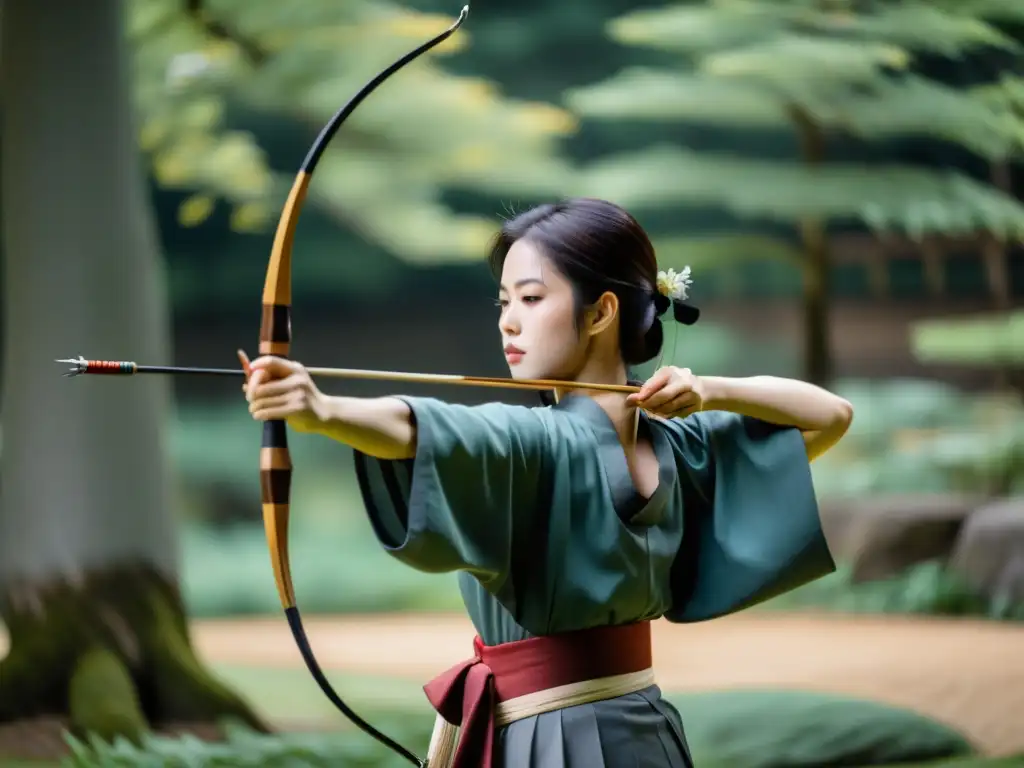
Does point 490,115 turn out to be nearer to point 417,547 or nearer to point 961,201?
point 961,201

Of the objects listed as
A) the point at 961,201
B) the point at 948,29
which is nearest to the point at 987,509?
the point at 961,201

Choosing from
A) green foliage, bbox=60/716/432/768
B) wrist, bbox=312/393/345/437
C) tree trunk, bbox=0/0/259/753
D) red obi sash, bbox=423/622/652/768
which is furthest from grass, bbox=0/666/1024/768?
wrist, bbox=312/393/345/437

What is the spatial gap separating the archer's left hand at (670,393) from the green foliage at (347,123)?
3394 millimetres

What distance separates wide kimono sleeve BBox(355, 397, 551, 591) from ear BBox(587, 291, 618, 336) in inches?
7.5

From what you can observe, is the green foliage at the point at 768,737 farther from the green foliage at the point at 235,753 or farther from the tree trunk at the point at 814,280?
the tree trunk at the point at 814,280

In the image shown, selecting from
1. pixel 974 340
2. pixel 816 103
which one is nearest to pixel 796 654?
pixel 974 340

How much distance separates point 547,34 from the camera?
5.27m

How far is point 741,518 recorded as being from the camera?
1.55 meters

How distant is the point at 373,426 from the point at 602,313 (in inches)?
15.6

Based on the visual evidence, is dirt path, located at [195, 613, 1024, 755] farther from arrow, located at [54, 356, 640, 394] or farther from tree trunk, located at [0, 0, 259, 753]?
arrow, located at [54, 356, 640, 394]

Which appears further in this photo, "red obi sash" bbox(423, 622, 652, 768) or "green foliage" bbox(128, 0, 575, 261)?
"green foliage" bbox(128, 0, 575, 261)

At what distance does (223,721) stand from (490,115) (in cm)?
267

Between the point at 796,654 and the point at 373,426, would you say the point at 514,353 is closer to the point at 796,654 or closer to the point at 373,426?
the point at 373,426

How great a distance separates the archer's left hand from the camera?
4.60ft
